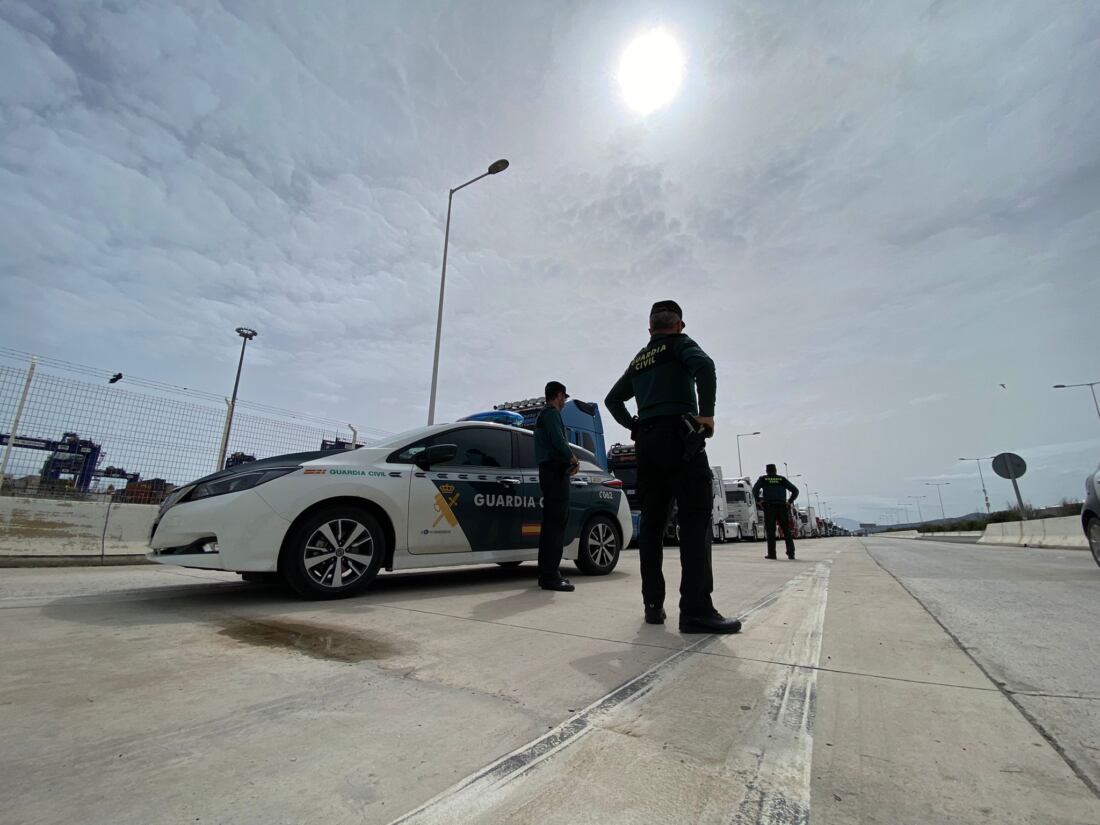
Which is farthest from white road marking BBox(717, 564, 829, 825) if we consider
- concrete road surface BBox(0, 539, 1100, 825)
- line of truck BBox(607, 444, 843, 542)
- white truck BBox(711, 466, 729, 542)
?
white truck BBox(711, 466, 729, 542)

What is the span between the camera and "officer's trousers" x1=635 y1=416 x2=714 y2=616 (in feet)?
9.70

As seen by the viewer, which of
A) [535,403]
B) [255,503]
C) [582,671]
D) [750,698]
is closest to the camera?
[750,698]

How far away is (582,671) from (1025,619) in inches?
114

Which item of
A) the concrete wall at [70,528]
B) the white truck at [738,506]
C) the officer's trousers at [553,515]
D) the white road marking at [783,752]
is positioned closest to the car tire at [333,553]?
the officer's trousers at [553,515]

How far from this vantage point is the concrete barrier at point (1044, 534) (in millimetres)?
12367

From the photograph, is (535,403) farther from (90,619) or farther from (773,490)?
(90,619)

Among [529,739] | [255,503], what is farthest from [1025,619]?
[255,503]

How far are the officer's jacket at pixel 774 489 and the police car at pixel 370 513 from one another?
5759 mm

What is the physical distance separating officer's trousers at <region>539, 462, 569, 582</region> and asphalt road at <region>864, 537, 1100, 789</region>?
2714 mm

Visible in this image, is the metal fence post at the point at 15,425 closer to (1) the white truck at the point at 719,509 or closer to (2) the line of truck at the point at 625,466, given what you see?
(2) the line of truck at the point at 625,466

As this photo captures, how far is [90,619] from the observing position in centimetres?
295

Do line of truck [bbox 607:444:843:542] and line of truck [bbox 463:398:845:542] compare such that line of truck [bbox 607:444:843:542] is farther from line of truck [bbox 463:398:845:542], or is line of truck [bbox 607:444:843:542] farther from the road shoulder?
the road shoulder

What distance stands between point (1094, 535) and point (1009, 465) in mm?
10294

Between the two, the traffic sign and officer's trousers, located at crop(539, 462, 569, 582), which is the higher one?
the traffic sign
